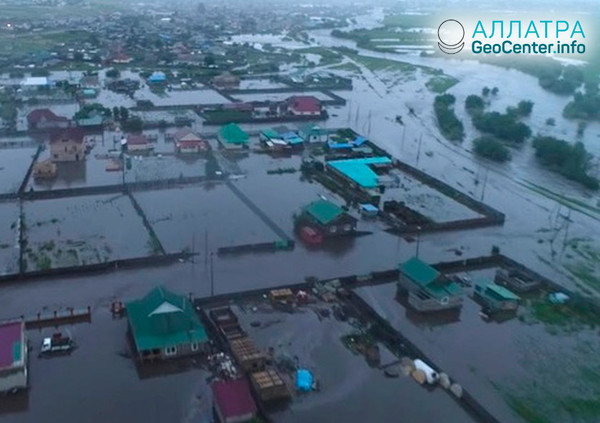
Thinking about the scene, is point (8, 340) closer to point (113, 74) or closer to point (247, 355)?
point (247, 355)

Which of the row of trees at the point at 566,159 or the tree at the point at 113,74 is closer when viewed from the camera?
the row of trees at the point at 566,159

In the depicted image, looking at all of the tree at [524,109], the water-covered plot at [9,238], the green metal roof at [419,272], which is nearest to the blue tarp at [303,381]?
the green metal roof at [419,272]

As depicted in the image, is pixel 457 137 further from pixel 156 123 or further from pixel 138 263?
pixel 138 263

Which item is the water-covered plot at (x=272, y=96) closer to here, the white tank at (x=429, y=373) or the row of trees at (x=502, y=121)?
the row of trees at (x=502, y=121)

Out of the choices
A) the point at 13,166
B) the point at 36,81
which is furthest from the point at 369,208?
the point at 36,81

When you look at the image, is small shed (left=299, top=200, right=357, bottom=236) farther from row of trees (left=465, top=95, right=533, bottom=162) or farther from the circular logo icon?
the circular logo icon

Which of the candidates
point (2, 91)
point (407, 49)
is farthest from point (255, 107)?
point (407, 49)

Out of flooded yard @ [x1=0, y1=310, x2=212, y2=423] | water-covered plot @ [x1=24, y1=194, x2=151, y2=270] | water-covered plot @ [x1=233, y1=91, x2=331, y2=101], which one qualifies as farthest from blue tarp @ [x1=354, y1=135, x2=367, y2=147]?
flooded yard @ [x1=0, y1=310, x2=212, y2=423]
